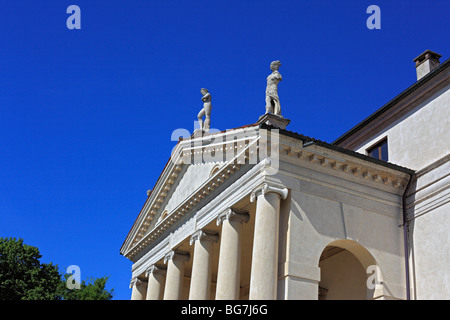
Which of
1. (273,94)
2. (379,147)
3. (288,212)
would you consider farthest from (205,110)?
(379,147)

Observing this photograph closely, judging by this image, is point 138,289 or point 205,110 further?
point 138,289

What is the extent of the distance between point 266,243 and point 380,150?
894cm

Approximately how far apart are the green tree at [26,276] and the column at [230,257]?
24.1 meters

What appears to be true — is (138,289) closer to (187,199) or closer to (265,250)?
(187,199)

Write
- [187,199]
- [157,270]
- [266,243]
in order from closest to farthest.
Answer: [266,243]
[187,199]
[157,270]

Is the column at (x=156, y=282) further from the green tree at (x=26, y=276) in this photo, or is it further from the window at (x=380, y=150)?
the green tree at (x=26, y=276)

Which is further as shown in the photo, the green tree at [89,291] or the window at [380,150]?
the green tree at [89,291]

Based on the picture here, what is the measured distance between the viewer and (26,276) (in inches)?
1531

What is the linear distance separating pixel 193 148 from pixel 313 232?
7390 mm

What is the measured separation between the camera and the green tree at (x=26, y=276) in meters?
37.7

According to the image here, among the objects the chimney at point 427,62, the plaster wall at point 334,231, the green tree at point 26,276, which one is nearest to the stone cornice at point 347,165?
the plaster wall at point 334,231

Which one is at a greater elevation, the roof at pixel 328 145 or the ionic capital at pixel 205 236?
the roof at pixel 328 145
